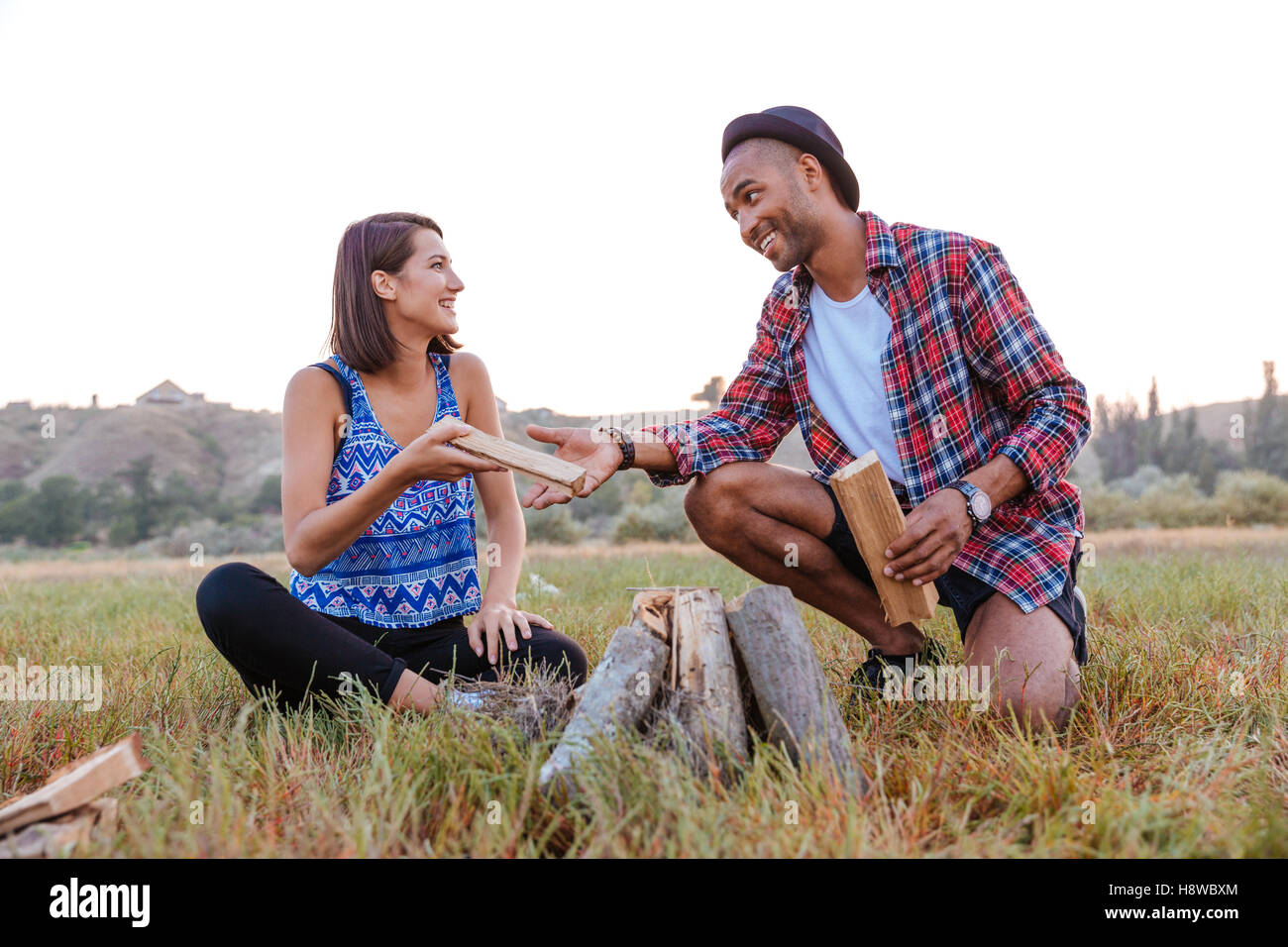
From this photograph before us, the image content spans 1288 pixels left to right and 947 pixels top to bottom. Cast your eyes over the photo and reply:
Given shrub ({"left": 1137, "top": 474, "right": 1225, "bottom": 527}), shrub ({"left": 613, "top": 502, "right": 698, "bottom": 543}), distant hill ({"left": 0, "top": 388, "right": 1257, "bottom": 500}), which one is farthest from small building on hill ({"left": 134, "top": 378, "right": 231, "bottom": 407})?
shrub ({"left": 1137, "top": 474, "right": 1225, "bottom": 527})

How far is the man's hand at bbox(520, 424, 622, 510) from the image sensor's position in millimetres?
2691

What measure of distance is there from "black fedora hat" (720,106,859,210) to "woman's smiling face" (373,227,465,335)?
3.59 ft

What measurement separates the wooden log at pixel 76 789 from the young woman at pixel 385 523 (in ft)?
2.40

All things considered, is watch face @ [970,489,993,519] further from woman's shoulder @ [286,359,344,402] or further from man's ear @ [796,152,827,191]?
woman's shoulder @ [286,359,344,402]

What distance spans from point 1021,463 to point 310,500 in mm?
2267

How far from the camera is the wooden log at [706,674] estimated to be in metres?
2.02

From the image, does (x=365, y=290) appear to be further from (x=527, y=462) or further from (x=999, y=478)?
(x=999, y=478)

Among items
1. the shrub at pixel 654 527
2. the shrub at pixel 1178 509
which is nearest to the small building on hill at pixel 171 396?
the shrub at pixel 654 527

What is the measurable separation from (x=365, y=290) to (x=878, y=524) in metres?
1.93

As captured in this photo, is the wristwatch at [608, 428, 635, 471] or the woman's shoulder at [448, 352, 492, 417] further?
the woman's shoulder at [448, 352, 492, 417]

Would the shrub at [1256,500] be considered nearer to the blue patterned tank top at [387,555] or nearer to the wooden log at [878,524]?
the wooden log at [878,524]

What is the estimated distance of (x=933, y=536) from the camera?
8.09 feet

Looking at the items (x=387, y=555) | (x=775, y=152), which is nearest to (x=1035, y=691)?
(x=775, y=152)
